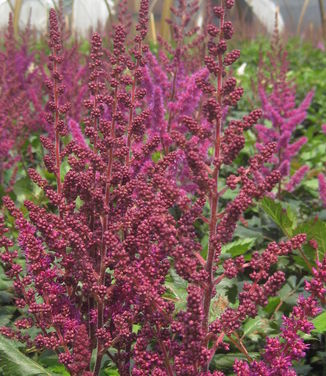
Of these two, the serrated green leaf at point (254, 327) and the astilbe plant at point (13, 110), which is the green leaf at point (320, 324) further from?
the astilbe plant at point (13, 110)

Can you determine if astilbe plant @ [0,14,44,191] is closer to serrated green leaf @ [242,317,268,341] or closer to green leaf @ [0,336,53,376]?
serrated green leaf @ [242,317,268,341]

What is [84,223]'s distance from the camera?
1396mm

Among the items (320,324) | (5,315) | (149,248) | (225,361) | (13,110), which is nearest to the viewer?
(149,248)

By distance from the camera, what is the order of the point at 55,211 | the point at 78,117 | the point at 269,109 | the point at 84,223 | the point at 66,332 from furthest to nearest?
the point at 78,117, the point at 269,109, the point at 55,211, the point at 84,223, the point at 66,332

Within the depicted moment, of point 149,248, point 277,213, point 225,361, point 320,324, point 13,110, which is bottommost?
point 225,361

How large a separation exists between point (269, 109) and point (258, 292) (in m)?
2.24

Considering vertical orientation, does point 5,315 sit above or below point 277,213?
below

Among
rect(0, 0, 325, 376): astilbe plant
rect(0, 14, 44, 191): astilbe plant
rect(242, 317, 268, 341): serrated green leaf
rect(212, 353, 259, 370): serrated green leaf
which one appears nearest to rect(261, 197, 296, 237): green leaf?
rect(242, 317, 268, 341): serrated green leaf

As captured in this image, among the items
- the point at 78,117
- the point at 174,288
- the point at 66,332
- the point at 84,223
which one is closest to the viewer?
the point at 66,332

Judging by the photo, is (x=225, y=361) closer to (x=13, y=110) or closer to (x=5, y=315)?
(x=5, y=315)

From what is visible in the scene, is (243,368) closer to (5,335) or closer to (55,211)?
(5,335)

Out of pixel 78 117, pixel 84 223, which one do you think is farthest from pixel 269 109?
pixel 84 223

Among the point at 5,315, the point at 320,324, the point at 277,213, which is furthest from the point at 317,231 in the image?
the point at 5,315

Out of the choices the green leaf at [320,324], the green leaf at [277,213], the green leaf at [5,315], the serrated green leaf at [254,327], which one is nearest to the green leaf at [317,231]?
the green leaf at [277,213]
